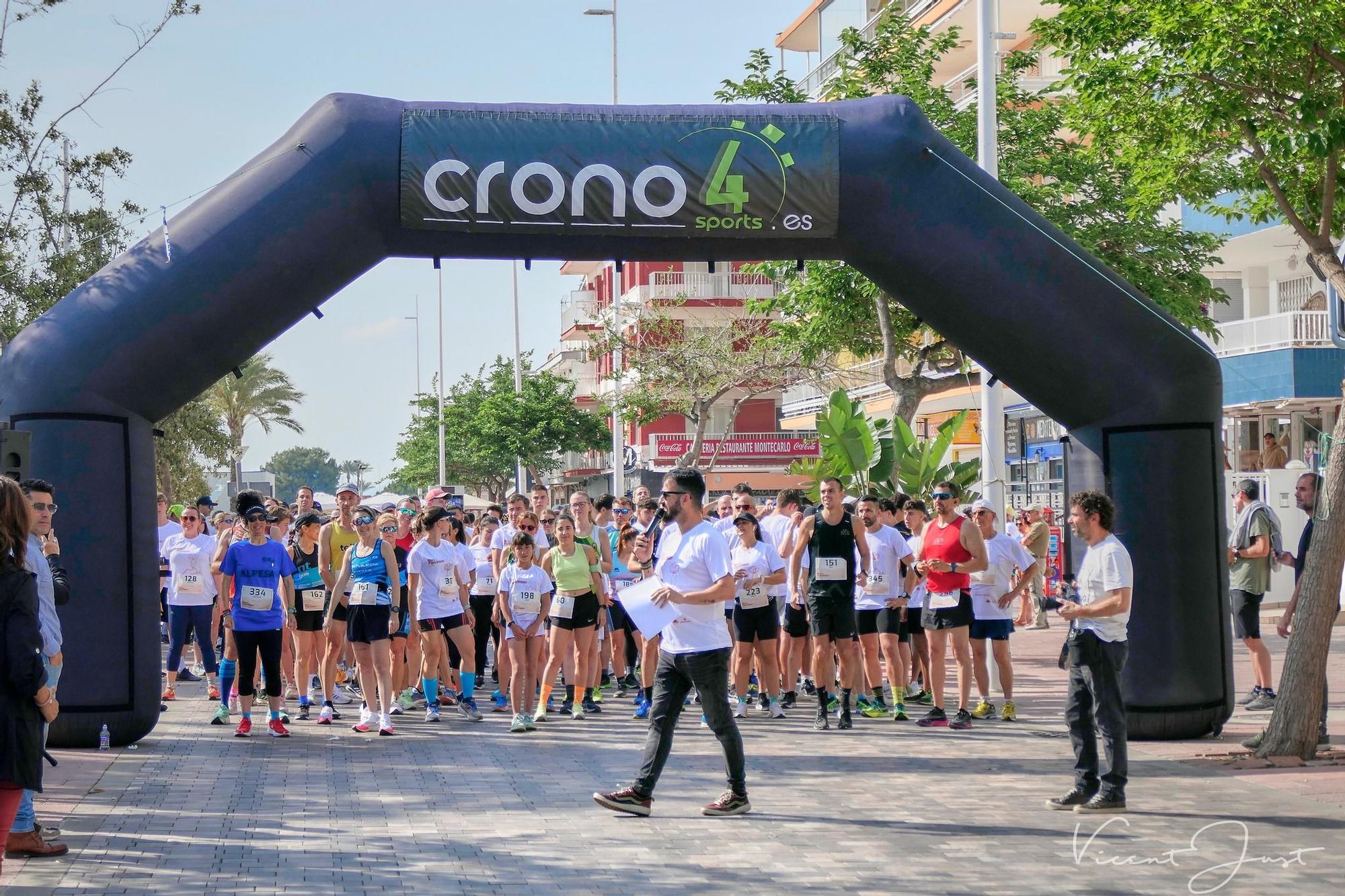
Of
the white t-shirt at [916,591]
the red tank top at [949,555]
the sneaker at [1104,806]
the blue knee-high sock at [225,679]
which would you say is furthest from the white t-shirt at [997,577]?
the blue knee-high sock at [225,679]

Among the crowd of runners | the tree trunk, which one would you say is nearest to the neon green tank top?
the crowd of runners

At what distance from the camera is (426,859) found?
24.8 feet

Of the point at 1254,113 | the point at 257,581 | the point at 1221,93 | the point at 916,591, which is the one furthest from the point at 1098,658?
the point at 257,581

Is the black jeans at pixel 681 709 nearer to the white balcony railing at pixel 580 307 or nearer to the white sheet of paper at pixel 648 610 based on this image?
the white sheet of paper at pixel 648 610

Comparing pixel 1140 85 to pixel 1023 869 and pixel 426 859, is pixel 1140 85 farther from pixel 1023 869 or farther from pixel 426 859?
pixel 426 859

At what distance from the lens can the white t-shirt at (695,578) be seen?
8617 mm

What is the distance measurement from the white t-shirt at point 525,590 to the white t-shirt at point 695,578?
4255mm

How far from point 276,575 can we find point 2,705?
6331 millimetres

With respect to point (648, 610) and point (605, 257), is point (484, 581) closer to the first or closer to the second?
point (605, 257)

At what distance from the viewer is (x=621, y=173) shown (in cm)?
1058

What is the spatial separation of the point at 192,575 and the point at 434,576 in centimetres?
285

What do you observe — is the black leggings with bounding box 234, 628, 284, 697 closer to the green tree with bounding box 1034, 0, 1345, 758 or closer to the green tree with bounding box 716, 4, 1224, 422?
the green tree with bounding box 1034, 0, 1345, 758

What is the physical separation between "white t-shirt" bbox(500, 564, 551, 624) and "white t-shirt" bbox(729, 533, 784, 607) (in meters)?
1.71

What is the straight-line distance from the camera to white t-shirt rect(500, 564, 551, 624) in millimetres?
13000
